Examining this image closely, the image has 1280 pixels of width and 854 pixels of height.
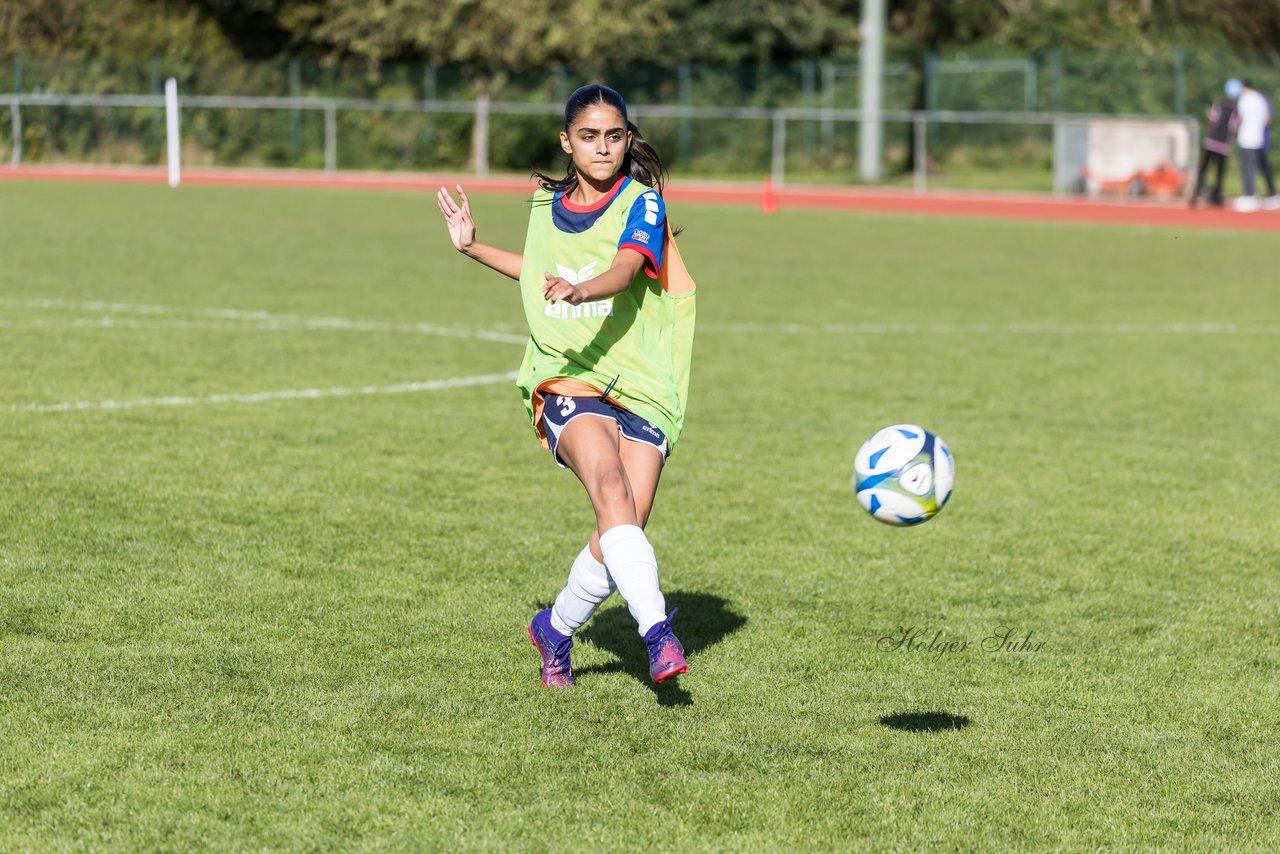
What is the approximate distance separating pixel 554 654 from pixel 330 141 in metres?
39.5

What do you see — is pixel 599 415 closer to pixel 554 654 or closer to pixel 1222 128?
pixel 554 654

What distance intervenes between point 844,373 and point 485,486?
4.77m

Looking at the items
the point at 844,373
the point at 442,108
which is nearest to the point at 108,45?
the point at 442,108

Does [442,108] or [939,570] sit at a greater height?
[442,108]

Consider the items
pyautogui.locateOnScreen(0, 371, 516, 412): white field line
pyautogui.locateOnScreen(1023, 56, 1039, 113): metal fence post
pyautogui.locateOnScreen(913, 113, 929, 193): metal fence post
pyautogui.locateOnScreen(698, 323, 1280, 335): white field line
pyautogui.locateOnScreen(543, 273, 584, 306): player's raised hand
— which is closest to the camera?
pyautogui.locateOnScreen(543, 273, 584, 306): player's raised hand

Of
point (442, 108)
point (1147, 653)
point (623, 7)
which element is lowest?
point (1147, 653)

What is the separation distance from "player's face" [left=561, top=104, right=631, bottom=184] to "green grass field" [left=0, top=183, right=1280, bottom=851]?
64.3 inches

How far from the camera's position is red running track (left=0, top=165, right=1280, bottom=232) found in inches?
1241

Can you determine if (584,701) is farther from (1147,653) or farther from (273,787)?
(1147,653)

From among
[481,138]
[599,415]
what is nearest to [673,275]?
[599,415]

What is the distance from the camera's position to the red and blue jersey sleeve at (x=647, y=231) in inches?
202

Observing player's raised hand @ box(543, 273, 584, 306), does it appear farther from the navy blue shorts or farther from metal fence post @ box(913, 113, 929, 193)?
metal fence post @ box(913, 113, 929, 193)

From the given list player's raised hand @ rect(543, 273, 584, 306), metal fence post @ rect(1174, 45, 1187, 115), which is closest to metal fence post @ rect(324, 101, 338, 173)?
metal fence post @ rect(1174, 45, 1187, 115)

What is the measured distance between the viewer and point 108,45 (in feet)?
131
